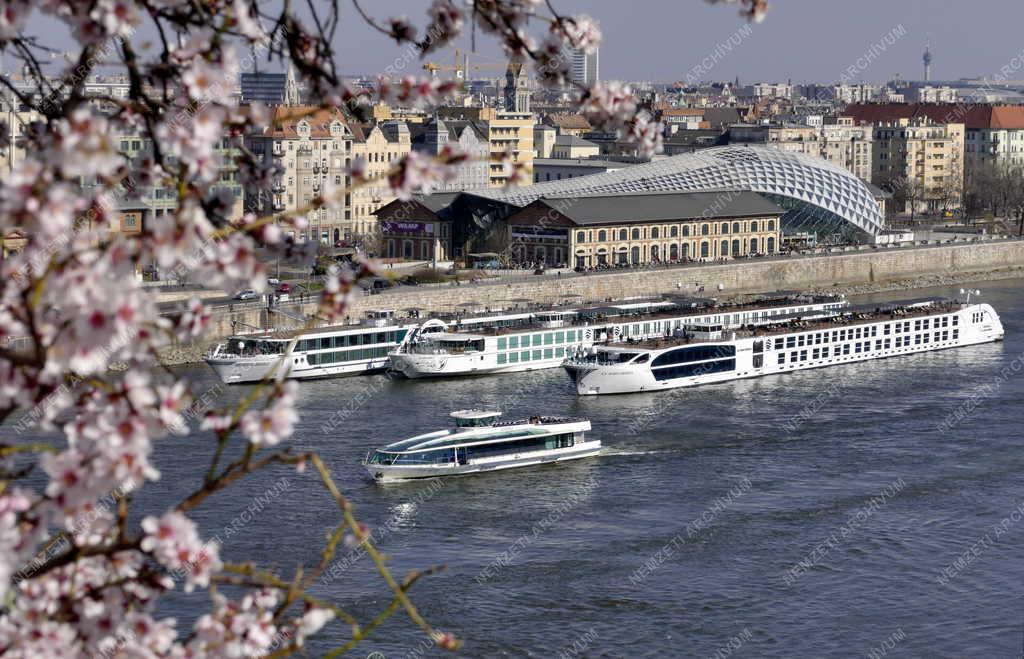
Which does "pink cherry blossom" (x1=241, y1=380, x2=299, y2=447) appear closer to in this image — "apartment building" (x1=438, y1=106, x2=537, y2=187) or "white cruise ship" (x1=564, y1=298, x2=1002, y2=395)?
"white cruise ship" (x1=564, y1=298, x2=1002, y2=395)

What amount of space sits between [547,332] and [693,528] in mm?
10259

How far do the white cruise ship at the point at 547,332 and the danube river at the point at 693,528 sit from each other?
2456 mm

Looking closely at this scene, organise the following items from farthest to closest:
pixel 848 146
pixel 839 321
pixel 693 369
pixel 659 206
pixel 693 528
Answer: pixel 848 146 < pixel 659 206 < pixel 839 321 < pixel 693 369 < pixel 693 528

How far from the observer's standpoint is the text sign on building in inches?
1321

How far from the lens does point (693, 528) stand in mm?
12484

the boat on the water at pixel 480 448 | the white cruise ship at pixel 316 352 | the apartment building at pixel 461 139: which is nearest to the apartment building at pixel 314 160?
the apartment building at pixel 461 139

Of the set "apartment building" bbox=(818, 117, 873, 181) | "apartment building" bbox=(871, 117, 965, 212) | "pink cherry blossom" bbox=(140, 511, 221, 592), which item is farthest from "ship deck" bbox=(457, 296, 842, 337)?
"apartment building" bbox=(871, 117, 965, 212)

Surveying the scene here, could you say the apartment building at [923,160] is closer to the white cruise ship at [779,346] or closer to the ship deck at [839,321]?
the ship deck at [839,321]

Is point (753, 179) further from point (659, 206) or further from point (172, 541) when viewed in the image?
point (172, 541)

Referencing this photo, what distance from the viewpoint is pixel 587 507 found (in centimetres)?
1343

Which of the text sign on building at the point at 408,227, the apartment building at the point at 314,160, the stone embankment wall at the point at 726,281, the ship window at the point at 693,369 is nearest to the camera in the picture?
the ship window at the point at 693,369

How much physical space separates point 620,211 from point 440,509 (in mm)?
19679

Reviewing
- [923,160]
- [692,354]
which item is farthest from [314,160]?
[923,160]

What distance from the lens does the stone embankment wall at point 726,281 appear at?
25.3m
